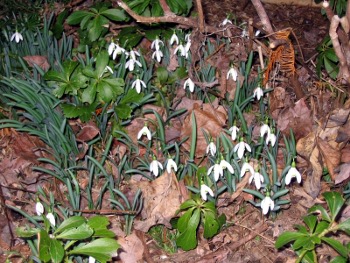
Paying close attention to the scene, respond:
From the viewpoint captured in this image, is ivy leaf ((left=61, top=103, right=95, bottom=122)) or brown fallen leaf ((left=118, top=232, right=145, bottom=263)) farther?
ivy leaf ((left=61, top=103, right=95, bottom=122))

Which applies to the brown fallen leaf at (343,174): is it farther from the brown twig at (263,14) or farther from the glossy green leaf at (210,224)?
the brown twig at (263,14)

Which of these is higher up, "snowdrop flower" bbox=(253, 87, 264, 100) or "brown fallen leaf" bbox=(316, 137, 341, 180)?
"snowdrop flower" bbox=(253, 87, 264, 100)

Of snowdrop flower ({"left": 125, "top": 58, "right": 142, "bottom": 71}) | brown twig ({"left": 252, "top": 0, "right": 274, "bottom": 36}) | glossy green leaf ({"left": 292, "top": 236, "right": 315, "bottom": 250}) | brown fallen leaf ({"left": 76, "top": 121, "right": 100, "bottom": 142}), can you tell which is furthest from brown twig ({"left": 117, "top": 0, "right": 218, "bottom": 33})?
glossy green leaf ({"left": 292, "top": 236, "right": 315, "bottom": 250})

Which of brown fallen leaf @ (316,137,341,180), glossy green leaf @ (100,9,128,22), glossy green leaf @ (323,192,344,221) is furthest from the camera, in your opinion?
glossy green leaf @ (100,9,128,22)

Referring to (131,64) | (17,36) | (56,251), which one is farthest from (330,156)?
(17,36)

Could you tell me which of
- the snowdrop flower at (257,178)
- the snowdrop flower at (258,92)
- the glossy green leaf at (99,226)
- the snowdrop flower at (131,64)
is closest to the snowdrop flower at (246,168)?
the snowdrop flower at (257,178)

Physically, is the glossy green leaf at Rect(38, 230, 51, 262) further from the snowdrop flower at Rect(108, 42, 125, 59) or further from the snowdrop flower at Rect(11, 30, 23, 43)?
the snowdrop flower at Rect(11, 30, 23, 43)
